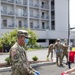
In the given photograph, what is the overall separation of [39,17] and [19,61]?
203ft

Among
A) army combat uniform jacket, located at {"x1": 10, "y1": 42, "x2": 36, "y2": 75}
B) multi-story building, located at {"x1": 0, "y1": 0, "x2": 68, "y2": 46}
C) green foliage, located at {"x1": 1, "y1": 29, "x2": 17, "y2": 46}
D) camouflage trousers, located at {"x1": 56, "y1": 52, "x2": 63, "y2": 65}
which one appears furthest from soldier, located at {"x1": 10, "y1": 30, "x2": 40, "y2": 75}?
multi-story building, located at {"x1": 0, "y1": 0, "x2": 68, "y2": 46}

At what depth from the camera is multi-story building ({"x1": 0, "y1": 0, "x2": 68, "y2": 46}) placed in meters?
59.6

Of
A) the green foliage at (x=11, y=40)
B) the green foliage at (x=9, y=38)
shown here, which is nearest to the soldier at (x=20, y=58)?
the green foliage at (x=11, y=40)

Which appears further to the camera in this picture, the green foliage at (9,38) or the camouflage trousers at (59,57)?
the green foliage at (9,38)

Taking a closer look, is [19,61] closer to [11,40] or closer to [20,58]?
[20,58]

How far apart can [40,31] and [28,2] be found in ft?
25.8

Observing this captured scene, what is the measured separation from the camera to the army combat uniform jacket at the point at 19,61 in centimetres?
515

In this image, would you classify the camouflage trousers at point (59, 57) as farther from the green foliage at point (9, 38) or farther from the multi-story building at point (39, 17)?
the multi-story building at point (39, 17)

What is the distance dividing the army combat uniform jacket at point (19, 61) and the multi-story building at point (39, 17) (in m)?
48.8

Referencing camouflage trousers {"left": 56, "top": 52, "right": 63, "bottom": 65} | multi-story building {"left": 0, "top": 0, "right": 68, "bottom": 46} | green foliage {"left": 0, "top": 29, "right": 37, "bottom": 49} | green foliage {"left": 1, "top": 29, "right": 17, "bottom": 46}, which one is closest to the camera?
camouflage trousers {"left": 56, "top": 52, "right": 63, "bottom": 65}

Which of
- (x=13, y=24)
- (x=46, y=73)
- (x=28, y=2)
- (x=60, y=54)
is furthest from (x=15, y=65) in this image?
(x=28, y=2)

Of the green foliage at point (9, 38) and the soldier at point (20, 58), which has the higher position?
the soldier at point (20, 58)

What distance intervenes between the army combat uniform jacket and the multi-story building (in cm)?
4881

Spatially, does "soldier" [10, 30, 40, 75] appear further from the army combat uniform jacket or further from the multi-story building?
the multi-story building
